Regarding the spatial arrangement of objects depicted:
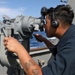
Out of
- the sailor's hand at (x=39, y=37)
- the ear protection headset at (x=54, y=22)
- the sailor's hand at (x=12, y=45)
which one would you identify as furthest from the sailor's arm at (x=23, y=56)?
the sailor's hand at (x=39, y=37)

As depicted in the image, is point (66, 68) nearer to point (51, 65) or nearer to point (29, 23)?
point (51, 65)

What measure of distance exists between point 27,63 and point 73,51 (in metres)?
0.30

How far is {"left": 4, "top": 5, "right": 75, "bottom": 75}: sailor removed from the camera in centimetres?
146

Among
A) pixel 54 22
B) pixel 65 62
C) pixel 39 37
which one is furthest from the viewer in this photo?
pixel 39 37

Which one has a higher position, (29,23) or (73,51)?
(29,23)

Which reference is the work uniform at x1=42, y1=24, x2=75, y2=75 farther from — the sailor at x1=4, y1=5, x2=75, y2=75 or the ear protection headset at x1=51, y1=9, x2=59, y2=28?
the ear protection headset at x1=51, y1=9, x2=59, y2=28

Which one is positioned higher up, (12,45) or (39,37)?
(12,45)

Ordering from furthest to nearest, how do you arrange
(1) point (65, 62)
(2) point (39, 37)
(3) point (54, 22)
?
(2) point (39, 37) < (3) point (54, 22) < (1) point (65, 62)

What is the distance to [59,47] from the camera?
160cm

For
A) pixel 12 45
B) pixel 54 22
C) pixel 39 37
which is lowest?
pixel 39 37

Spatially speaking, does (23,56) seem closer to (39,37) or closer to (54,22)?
(54,22)

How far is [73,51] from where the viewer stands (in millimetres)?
1475

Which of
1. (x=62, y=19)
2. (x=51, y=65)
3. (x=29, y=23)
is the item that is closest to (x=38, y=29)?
(x=29, y=23)

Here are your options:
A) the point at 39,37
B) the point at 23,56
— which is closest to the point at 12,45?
the point at 23,56
